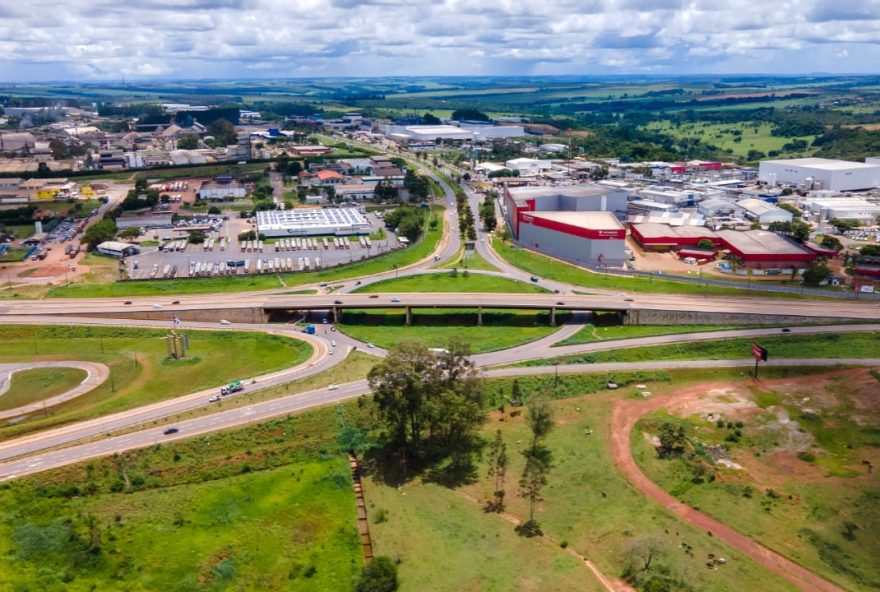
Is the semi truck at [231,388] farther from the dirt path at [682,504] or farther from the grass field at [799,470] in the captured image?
the grass field at [799,470]

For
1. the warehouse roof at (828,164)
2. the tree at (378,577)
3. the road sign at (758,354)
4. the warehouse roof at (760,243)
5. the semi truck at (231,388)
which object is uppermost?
the warehouse roof at (828,164)

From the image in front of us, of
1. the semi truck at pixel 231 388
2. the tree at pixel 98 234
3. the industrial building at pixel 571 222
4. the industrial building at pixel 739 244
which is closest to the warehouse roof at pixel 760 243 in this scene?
the industrial building at pixel 739 244

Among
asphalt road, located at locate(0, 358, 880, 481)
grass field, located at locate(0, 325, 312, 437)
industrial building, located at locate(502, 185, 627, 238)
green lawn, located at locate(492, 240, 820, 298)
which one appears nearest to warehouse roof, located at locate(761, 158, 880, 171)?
industrial building, located at locate(502, 185, 627, 238)

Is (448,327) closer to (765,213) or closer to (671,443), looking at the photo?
(671,443)

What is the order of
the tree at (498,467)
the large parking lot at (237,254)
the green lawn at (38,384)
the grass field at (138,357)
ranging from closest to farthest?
the tree at (498,467), the grass field at (138,357), the green lawn at (38,384), the large parking lot at (237,254)

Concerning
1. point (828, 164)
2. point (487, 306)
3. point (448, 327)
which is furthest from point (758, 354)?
point (828, 164)

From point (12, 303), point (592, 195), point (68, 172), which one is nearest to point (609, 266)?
point (592, 195)
